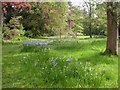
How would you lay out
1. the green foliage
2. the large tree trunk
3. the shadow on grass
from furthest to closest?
the green foliage → the large tree trunk → the shadow on grass

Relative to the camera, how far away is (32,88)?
2.56 meters

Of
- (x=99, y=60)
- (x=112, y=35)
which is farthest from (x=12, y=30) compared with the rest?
(x=99, y=60)

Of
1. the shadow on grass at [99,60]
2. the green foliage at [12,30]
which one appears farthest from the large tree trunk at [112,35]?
the green foliage at [12,30]

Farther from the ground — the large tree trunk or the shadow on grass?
the large tree trunk

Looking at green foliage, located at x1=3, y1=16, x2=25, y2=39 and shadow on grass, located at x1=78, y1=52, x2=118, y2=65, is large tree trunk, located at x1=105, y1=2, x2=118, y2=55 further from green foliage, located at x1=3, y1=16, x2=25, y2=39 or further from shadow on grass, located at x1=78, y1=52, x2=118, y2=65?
green foliage, located at x1=3, y1=16, x2=25, y2=39

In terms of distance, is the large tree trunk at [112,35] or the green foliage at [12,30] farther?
the green foliage at [12,30]

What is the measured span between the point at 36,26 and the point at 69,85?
352 inches

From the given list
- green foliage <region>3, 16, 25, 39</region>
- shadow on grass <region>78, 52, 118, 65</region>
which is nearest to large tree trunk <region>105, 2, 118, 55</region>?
shadow on grass <region>78, 52, 118, 65</region>

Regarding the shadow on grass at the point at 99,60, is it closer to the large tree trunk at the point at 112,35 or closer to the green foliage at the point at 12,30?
the large tree trunk at the point at 112,35

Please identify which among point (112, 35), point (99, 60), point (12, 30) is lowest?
point (99, 60)

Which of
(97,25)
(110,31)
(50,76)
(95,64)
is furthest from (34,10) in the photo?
(50,76)

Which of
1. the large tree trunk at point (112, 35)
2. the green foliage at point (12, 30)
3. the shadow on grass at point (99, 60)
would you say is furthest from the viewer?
the green foliage at point (12, 30)

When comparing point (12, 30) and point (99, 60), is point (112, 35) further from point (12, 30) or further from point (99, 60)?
point (12, 30)

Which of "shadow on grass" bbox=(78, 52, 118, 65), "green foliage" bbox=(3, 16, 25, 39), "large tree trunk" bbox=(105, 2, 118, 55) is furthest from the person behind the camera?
"green foliage" bbox=(3, 16, 25, 39)
